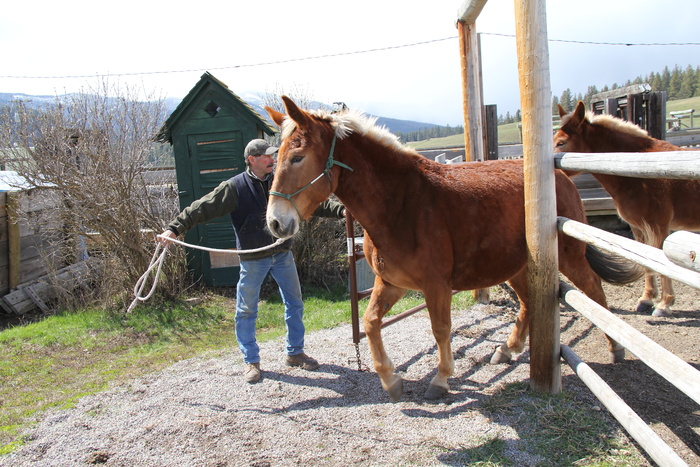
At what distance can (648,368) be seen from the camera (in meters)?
3.75

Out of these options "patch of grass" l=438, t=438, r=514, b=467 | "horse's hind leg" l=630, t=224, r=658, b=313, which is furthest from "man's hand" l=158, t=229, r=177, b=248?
"horse's hind leg" l=630, t=224, r=658, b=313

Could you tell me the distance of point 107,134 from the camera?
7594 mm

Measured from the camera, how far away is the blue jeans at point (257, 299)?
14.8 ft

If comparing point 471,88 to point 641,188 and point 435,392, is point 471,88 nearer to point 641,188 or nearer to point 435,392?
point 641,188

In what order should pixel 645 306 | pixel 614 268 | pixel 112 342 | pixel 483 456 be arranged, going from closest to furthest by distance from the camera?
pixel 483 456 → pixel 614 268 → pixel 645 306 → pixel 112 342

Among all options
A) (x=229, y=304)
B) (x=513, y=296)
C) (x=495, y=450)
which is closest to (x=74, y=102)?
(x=229, y=304)

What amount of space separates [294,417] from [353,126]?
2204 millimetres

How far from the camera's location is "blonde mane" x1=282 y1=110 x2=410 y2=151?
3340 mm

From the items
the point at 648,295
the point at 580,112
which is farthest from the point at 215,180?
the point at 648,295

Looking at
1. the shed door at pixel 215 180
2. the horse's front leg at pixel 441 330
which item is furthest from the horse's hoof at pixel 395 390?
the shed door at pixel 215 180

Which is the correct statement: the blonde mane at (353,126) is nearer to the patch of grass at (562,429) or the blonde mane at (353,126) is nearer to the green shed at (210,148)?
the patch of grass at (562,429)

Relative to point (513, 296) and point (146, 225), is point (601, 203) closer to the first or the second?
point (513, 296)

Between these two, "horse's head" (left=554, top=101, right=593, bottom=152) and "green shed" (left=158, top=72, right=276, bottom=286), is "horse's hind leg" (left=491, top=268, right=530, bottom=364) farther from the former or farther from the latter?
"green shed" (left=158, top=72, right=276, bottom=286)

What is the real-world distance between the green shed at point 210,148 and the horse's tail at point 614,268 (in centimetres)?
536
